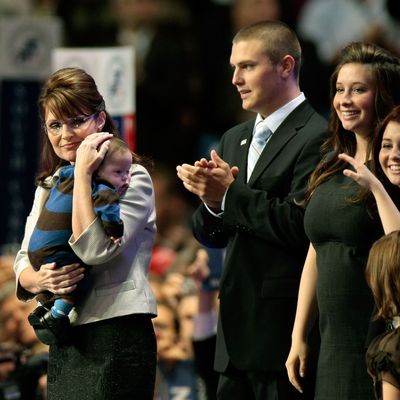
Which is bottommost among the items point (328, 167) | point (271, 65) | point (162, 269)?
point (162, 269)

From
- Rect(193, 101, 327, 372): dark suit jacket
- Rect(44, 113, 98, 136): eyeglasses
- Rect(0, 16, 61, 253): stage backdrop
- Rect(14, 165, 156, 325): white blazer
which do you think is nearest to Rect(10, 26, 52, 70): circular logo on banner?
Rect(0, 16, 61, 253): stage backdrop

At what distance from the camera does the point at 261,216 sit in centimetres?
530

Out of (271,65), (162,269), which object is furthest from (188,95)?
(271,65)

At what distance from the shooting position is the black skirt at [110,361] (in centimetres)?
495

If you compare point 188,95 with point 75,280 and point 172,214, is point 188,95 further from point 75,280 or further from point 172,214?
point 75,280

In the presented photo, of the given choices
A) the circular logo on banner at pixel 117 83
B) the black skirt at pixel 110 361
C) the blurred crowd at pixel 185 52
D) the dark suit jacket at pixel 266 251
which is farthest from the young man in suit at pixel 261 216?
the blurred crowd at pixel 185 52

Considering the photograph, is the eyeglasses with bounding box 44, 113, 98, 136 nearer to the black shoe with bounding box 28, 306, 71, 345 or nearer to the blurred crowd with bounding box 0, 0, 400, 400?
the black shoe with bounding box 28, 306, 71, 345

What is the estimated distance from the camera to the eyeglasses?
5117 millimetres

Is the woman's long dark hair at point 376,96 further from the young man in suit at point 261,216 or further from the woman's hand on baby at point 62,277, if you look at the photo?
the woman's hand on baby at point 62,277

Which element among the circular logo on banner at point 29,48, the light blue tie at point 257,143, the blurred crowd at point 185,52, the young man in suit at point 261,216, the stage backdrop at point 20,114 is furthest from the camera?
the blurred crowd at point 185,52

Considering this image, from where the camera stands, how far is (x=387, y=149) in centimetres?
488

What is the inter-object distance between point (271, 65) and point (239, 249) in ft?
2.29

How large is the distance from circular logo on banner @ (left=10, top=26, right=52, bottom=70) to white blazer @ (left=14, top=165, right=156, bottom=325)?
176 inches

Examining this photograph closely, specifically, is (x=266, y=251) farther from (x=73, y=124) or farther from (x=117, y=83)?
(x=117, y=83)
